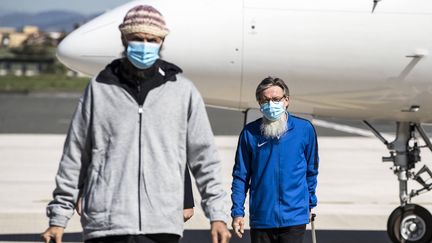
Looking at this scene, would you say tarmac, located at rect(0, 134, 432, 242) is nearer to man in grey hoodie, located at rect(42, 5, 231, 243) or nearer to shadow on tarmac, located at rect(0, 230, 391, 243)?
shadow on tarmac, located at rect(0, 230, 391, 243)

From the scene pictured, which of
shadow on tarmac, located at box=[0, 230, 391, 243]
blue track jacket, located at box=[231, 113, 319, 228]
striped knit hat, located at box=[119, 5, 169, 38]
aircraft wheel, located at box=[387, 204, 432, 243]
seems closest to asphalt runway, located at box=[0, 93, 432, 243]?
shadow on tarmac, located at box=[0, 230, 391, 243]

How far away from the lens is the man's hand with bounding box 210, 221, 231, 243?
518 centimetres

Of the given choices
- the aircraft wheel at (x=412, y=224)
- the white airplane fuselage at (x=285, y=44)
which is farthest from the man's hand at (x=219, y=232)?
the aircraft wheel at (x=412, y=224)

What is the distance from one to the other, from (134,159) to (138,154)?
29 millimetres

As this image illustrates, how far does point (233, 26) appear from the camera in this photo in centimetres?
929

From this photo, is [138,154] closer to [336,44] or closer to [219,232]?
[219,232]

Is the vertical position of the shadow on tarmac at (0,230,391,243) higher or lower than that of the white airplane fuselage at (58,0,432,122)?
lower

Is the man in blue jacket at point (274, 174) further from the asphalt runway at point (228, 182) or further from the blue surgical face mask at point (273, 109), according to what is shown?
the asphalt runway at point (228, 182)

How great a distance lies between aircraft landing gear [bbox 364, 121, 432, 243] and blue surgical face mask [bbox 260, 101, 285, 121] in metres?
3.71

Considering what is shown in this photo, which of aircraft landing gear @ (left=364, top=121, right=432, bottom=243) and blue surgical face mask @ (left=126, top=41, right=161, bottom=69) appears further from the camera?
aircraft landing gear @ (left=364, top=121, right=432, bottom=243)

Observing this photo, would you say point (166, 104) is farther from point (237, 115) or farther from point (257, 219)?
point (237, 115)

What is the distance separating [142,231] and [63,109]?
37149 millimetres

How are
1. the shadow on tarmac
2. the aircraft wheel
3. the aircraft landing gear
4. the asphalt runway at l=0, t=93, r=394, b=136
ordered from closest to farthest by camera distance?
1. the aircraft landing gear
2. the aircraft wheel
3. the shadow on tarmac
4. the asphalt runway at l=0, t=93, r=394, b=136

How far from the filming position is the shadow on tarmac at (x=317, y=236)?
38.9 ft
